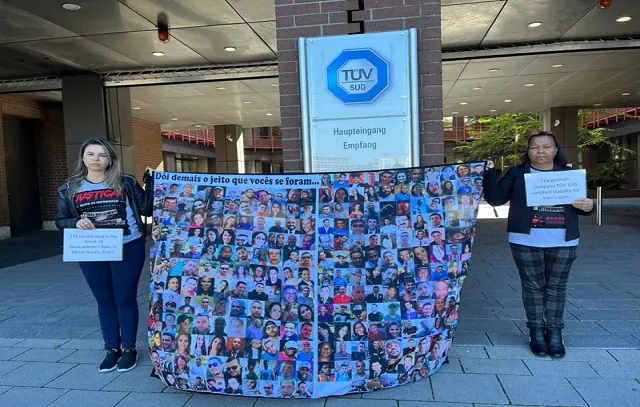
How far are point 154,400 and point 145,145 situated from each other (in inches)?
624

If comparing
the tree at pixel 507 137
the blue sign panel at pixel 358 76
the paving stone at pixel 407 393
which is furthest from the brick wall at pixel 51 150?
the tree at pixel 507 137

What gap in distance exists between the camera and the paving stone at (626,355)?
11.2 feet

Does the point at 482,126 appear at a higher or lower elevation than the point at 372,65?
higher

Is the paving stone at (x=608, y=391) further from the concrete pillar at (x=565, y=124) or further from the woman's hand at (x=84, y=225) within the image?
the concrete pillar at (x=565, y=124)

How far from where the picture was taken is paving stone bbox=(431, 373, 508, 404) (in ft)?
9.67

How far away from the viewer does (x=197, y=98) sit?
13.5 m

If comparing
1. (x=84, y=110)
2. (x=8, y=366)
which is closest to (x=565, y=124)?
(x=84, y=110)

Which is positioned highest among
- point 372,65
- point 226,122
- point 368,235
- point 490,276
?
point 226,122

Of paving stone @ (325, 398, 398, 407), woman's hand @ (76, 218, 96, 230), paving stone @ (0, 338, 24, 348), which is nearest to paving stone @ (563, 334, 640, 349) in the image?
paving stone @ (325, 398, 398, 407)

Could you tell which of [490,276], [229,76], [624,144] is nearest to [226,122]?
[229,76]

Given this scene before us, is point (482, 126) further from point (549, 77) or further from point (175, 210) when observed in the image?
point (175, 210)

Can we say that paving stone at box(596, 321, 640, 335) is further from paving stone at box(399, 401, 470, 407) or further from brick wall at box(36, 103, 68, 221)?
brick wall at box(36, 103, 68, 221)

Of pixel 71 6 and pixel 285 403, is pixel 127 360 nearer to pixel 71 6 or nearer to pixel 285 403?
pixel 285 403

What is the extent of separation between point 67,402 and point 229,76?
8481 mm
